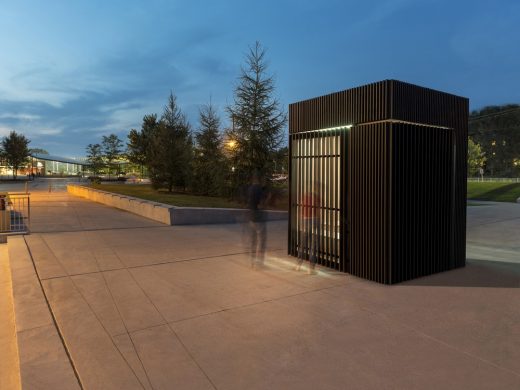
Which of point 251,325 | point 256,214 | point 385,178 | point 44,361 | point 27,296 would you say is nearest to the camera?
point 44,361

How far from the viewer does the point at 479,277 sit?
6.47 m

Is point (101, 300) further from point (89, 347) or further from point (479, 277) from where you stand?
point (479, 277)

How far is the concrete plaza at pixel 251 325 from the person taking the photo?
128 inches

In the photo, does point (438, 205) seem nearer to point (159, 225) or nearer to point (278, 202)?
point (159, 225)

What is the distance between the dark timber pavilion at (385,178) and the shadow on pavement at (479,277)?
0.20m

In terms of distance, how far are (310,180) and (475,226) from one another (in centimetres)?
934

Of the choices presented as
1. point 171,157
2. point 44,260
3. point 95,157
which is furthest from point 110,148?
point 44,260

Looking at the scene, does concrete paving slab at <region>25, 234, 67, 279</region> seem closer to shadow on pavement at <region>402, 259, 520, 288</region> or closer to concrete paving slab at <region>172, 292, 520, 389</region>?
concrete paving slab at <region>172, 292, 520, 389</region>

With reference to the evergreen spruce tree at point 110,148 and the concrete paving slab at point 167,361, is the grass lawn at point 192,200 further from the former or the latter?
the evergreen spruce tree at point 110,148

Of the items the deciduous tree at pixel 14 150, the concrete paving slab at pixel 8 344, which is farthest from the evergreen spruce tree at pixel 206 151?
the deciduous tree at pixel 14 150

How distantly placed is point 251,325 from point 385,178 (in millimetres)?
3255

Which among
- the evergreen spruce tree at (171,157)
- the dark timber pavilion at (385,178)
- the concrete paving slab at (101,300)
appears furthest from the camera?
the evergreen spruce tree at (171,157)

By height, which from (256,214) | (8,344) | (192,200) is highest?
(256,214)

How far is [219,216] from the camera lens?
13.5 metres
